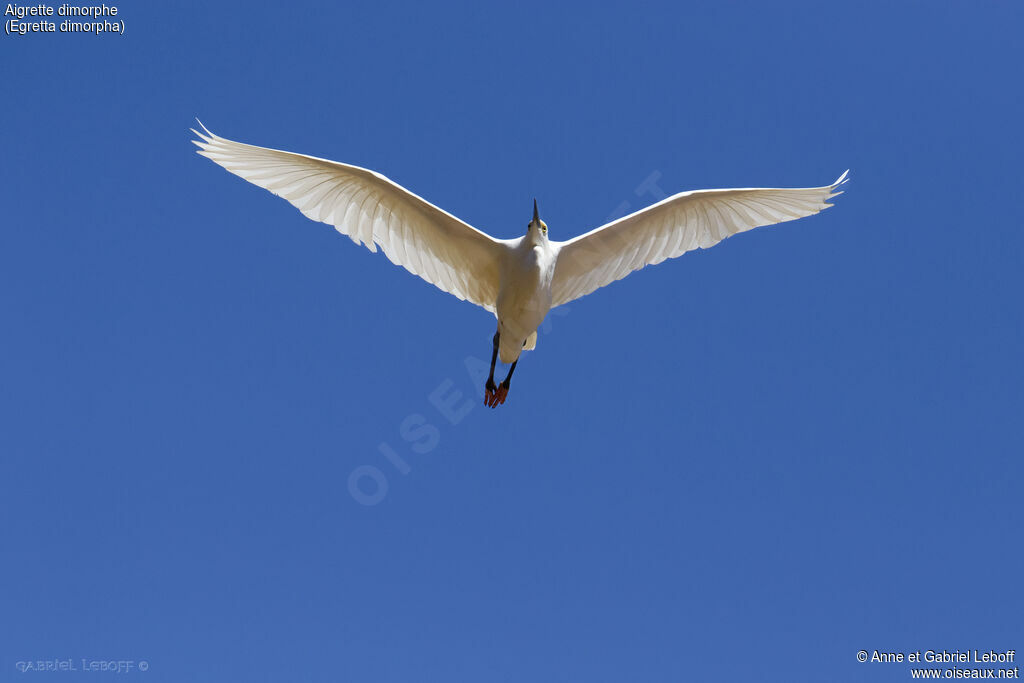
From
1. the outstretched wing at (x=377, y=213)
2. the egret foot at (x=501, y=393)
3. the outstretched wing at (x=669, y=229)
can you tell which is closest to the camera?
the outstretched wing at (x=377, y=213)

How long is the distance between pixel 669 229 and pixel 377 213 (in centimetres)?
541

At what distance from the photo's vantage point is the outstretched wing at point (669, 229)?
52.6 ft

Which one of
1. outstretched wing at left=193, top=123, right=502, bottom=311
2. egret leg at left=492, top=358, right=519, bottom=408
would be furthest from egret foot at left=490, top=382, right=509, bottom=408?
outstretched wing at left=193, top=123, right=502, bottom=311

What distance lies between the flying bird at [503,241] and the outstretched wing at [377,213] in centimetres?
2

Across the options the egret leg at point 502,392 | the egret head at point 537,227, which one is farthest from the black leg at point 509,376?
the egret head at point 537,227

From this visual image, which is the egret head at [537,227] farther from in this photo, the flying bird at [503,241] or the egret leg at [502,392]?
the egret leg at [502,392]

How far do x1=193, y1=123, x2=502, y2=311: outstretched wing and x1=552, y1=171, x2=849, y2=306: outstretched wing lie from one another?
1.56 metres

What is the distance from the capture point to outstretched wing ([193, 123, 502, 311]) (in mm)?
14758

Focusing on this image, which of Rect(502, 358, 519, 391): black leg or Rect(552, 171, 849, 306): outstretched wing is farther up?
Rect(552, 171, 849, 306): outstretched wing

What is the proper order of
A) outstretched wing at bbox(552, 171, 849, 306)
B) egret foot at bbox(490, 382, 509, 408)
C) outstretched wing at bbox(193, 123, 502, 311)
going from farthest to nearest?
egret foot at bbox(490, 382, 509, 408)
outstretched wing at bbox(552, 171, 849, 306)
outstretched wing at bbox(193, 123, 502, 311)

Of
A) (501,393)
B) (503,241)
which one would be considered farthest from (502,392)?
(503,241)

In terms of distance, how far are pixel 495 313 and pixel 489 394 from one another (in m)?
1.55

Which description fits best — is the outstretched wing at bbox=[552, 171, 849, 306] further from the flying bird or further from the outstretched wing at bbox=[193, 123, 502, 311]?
the outstretched wing at bbox=[193, 123, 502, 311]

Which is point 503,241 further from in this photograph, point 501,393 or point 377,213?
point 501,393
